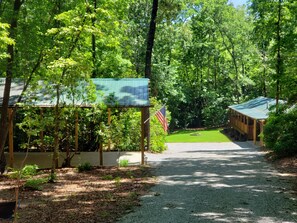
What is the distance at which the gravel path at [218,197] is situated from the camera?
21.9ft

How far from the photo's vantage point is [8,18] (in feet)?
41.3

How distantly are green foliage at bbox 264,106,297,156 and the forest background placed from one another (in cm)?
9

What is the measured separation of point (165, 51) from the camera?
3912 cm

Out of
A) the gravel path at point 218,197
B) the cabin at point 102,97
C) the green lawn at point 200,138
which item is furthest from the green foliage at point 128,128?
the green lawn at point 200,138

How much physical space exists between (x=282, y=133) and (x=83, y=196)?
951 cm

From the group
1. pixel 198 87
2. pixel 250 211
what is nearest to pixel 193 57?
pixel 198 87

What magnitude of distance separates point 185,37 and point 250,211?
35701 millimetres

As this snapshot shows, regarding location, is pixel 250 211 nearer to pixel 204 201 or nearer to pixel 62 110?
pixel 204 201

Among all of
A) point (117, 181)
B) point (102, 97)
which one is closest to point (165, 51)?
point (102, 97)

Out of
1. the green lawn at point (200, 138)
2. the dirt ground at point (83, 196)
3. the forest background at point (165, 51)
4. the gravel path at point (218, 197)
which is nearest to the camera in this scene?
the gravel path at point (218, 197)

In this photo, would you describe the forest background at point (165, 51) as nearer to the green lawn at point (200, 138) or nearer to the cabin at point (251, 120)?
the cabin at point (251, 120)

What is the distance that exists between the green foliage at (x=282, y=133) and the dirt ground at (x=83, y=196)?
5715 millimetres

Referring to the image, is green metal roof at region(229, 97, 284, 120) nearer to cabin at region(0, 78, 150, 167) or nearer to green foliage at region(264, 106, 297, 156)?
green foliage at region(264, 106, 297, 156)

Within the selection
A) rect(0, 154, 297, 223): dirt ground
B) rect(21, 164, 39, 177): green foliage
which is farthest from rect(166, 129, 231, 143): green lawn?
rect(21, 164, 39, 177): green foliage
